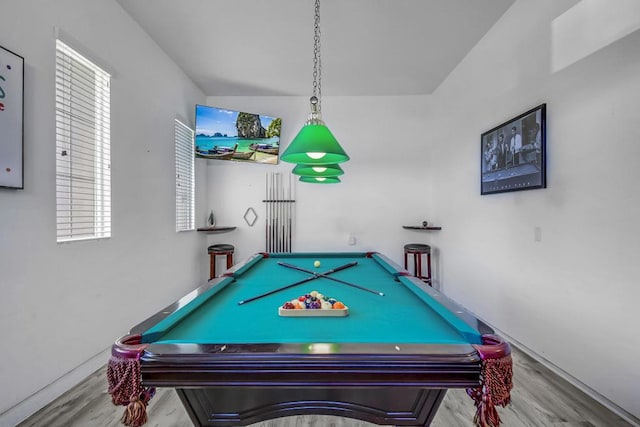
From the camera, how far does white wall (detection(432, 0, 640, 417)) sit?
1.63 m

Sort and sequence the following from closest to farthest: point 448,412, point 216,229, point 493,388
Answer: point 493,388 < point 448,412 < point 216,229

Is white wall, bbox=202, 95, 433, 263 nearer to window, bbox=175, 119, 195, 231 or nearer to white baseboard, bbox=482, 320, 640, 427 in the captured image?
window, bbox=175, 119, 195, 231

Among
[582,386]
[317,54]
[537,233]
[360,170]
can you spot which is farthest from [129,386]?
[360,170]

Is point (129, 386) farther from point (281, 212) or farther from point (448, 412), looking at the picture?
point (281, 212)

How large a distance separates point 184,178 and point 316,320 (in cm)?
323

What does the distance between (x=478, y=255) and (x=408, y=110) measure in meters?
2.47

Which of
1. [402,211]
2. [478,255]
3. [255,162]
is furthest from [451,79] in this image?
[255,162]

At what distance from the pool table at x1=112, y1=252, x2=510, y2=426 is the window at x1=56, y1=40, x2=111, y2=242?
1.27 m

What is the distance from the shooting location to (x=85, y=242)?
211 cm

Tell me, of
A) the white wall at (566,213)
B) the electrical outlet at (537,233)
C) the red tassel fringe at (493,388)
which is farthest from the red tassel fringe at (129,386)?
the electrical outlet at (537,233)

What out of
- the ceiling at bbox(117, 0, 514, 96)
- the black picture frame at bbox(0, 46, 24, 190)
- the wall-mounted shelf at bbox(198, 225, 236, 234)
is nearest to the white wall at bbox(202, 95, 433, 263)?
the ceiling at bbox(117, 0, 514, 96)

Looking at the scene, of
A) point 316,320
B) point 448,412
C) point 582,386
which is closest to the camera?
point 316,320

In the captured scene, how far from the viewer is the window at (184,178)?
3.58 meters

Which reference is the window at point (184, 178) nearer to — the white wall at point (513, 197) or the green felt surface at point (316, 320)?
the white wall at point (513, 197)
